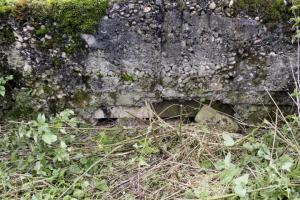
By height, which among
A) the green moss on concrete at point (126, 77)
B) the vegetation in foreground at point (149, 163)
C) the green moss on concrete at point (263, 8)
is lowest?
the vegetation in foreground at point (149, 163)

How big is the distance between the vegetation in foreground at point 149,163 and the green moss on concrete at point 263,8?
647mm

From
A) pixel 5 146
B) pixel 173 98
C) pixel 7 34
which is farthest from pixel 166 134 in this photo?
pixel 7 34

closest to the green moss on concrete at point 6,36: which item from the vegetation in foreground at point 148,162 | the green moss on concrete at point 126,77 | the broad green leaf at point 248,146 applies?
the vegetation in foreground at point 148,162

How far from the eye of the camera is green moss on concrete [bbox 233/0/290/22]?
2455 mm

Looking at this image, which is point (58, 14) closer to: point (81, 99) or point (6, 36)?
point (6, 36)

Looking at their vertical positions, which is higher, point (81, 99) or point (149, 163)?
point (81, 99)

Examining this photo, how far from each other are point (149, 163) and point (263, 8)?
3.70 ft

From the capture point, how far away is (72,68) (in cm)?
256

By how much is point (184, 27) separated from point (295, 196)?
45.2 inches

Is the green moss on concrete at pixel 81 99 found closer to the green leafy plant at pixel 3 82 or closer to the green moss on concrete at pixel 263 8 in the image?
the green leafy plant at pixel 3 82

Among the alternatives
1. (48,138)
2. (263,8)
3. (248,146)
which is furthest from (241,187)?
(263,8)

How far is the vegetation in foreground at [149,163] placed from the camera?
6.75 ft

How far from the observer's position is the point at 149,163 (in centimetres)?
233

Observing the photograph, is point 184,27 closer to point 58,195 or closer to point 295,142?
point 295,142
